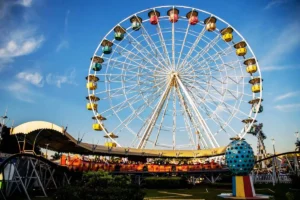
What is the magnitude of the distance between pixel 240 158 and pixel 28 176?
13724 mm

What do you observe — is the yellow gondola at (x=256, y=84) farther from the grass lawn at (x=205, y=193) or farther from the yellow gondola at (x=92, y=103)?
the yellow gondola at (x=92, y=103)

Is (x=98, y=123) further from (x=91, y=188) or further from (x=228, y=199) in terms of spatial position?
(x=91, y=188)

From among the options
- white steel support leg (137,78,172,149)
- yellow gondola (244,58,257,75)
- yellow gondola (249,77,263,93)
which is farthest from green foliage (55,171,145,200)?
yellow gondola (244,58,257,75)

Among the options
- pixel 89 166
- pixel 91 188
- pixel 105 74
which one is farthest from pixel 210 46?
pixel 91 188

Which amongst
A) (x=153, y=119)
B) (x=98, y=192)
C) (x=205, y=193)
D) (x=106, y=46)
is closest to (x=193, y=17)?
(x=106, y=46)

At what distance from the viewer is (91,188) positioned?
1009 centimetres

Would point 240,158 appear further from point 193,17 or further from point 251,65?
point 193,17

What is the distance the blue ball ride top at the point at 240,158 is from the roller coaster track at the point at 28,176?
10.7 m

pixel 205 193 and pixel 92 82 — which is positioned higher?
pixel 92 82

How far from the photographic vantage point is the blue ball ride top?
15.1 metres

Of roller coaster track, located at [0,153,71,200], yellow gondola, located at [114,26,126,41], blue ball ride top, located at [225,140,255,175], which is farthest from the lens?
yellow gondola, located at [114,26,126,41]

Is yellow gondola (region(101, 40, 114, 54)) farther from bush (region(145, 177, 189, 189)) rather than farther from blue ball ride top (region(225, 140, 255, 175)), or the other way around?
blue ball ride top (region(225, 140, 255, 175))

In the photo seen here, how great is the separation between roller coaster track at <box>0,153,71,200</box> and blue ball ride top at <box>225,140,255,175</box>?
10.7 metres

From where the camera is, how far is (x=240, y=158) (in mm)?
15234
